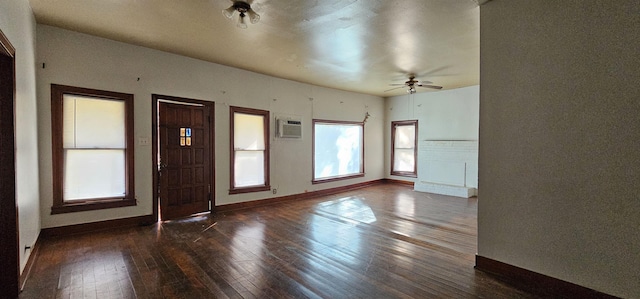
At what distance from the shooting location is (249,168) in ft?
18.7

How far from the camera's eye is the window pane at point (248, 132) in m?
5.54

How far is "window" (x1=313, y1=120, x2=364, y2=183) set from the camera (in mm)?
7219

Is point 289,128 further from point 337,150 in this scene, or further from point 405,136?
point 405,136

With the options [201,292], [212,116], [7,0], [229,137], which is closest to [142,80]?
[212,116]

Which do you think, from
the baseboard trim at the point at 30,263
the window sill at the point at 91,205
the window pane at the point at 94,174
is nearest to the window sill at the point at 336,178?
the window sill at the point at 91,205

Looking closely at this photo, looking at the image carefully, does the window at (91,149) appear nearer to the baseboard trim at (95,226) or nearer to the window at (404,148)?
the baseboard trim at (95,226)

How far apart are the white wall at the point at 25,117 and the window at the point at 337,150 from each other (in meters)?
4.90

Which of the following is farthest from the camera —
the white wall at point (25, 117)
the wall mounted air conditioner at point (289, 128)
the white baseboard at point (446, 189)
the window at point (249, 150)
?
the white baseboard at point (446, 189)

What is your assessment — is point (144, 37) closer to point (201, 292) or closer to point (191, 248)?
point (191, 248)

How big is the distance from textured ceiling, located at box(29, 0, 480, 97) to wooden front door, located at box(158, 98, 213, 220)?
3.31 feet

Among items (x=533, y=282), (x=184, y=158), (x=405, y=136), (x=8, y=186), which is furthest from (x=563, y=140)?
(x=405, y=136)

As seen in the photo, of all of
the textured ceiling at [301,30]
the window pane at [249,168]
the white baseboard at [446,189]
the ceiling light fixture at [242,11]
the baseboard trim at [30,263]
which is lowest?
the baseboard trim at [30,263]

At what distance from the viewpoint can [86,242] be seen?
355cm

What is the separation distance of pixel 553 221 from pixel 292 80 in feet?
17.4
